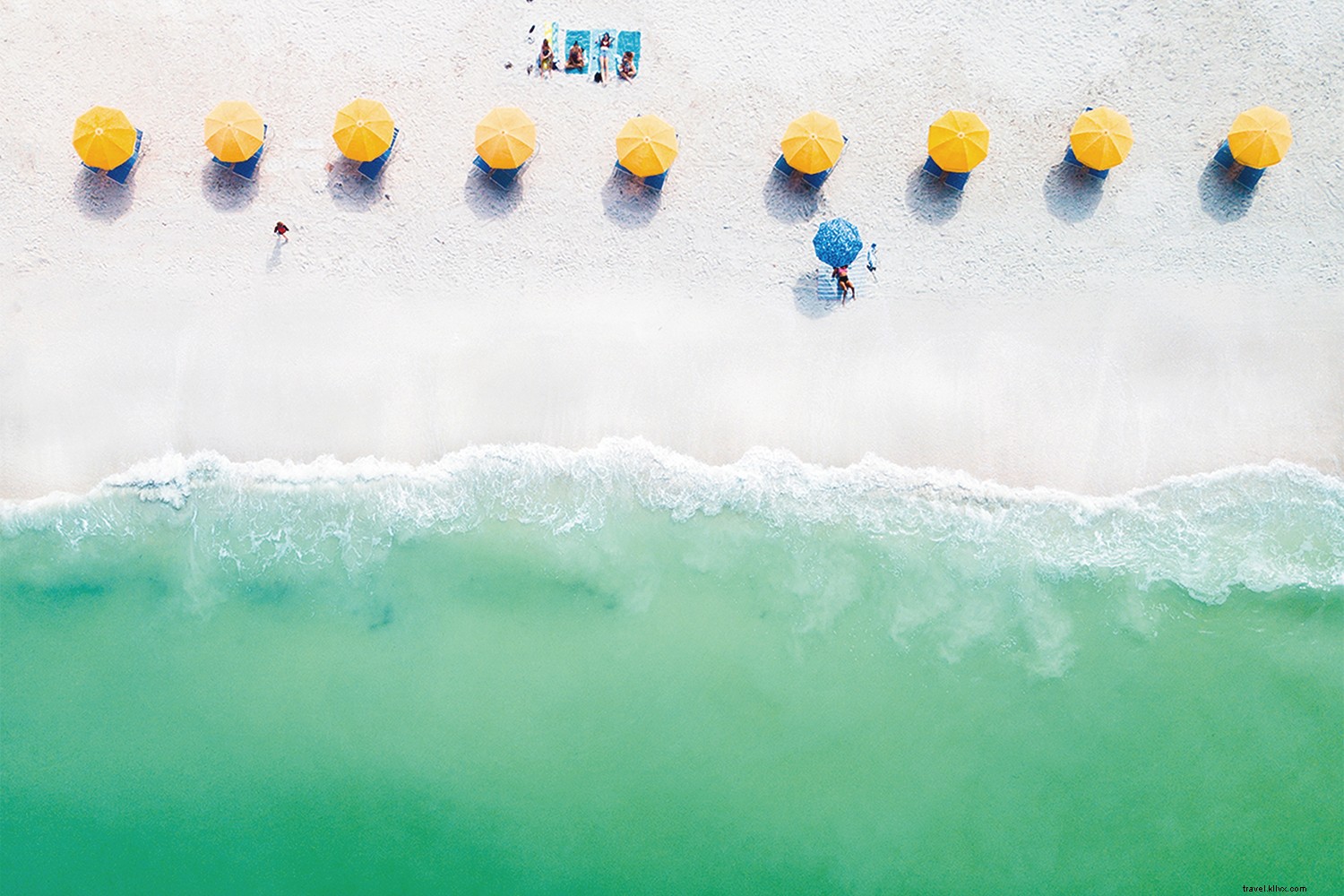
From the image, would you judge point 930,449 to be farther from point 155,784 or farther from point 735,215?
point 155,784

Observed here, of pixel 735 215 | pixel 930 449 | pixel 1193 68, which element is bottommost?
pixel 930 449

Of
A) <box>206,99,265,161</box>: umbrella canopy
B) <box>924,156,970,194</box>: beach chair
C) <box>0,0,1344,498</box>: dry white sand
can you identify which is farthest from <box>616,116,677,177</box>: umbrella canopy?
<box>206,99,265,161</box>: umbrella canopy

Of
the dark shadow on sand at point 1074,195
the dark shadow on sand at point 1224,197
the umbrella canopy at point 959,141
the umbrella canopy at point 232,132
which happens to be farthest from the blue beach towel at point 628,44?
the dark shadow on sand at point 1224,197

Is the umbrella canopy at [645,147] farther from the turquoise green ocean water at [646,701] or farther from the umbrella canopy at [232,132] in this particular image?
the umbrella canopy at [232,132]

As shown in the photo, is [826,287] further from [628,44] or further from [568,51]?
[568,51]

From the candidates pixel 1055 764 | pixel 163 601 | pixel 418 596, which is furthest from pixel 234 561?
pixel 1055 764

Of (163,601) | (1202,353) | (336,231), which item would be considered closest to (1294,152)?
(1202,353)

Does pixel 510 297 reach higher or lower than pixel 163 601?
higher
